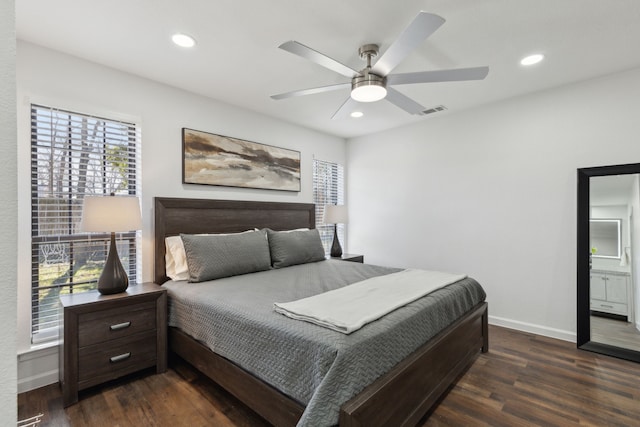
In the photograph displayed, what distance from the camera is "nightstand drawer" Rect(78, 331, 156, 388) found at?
2160 millimetres

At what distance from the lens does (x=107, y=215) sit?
2.27 metres

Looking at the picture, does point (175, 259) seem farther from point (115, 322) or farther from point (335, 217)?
point (335, 217)

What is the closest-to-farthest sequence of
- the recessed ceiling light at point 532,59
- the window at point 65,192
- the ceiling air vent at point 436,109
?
the window at point 65,192, the recessed ceiling light at point 532,59, the ceiling air vent at point 436,109

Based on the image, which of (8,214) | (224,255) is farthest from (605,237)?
(8,214)

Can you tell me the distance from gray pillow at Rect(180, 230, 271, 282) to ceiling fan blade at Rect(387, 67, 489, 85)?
80.0 inches

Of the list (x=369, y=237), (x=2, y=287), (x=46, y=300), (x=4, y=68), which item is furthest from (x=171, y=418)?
(x=369, y=237)

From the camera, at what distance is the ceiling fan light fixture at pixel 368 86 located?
2154 mm

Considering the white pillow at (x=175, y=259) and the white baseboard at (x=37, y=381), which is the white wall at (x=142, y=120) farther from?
the white pillow at (x=175, y=259)

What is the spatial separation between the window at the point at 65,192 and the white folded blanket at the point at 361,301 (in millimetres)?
1880

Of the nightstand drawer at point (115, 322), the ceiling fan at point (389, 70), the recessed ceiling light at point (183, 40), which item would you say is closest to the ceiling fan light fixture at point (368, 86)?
the ceiling fan at point (389, 70)

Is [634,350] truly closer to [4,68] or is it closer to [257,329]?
[257,329]

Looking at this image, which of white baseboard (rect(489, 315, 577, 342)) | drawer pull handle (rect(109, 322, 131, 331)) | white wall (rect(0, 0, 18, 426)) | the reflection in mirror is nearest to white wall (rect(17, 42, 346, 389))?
drawer pull handle (rect(109, 322, 131, 331))

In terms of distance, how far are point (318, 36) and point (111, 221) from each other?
207cm

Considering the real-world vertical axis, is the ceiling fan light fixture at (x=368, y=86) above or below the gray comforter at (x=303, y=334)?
above
